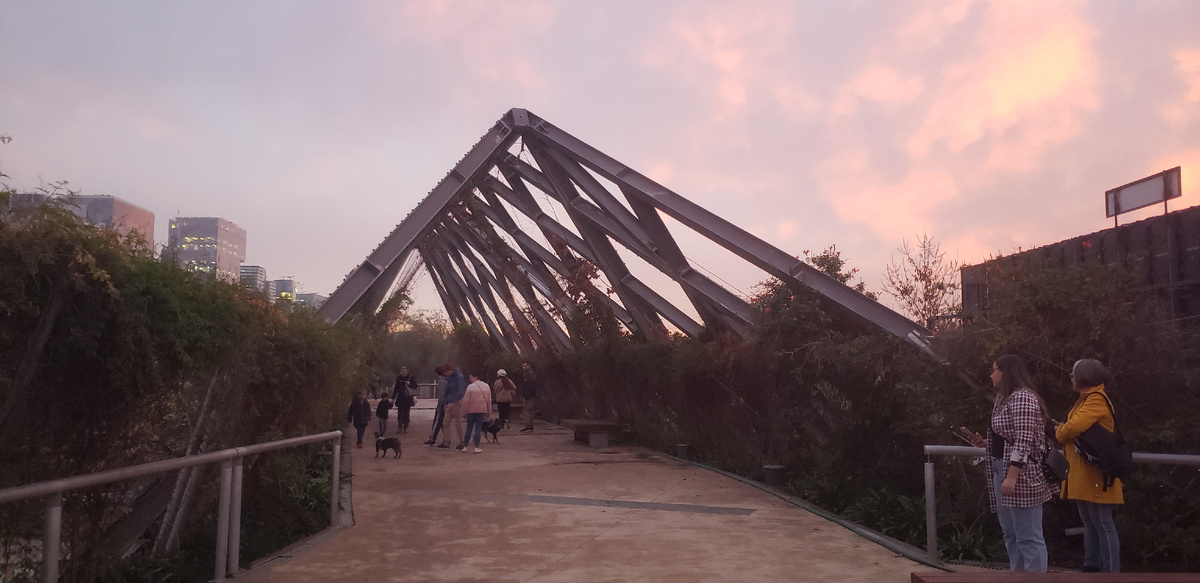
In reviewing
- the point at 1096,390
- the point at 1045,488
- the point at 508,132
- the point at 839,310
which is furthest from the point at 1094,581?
the point at 508,132

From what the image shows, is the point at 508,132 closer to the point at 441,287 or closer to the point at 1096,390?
the point at 1096,390

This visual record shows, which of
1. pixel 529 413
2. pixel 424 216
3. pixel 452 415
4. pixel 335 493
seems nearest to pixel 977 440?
pixel 335 493

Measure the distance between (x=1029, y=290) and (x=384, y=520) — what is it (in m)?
5.63

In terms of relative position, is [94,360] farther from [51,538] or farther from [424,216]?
[424,216]

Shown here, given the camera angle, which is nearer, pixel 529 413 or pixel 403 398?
pixel 403 398

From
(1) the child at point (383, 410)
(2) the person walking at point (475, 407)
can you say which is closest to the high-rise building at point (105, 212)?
(2) the person walking at point (475, 407)

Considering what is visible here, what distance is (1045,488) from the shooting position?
15.1ft

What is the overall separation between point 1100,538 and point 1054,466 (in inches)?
22.6

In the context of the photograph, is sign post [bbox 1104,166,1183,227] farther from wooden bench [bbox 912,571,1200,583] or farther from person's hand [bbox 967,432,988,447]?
wooden bench [bbox 912,571,1200,583]

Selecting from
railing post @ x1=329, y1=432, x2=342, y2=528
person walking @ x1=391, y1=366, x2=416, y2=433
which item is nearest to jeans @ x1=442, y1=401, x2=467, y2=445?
person walking @ x1=391, y1=366, x2=416, y2=433

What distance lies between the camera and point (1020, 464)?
4.52m

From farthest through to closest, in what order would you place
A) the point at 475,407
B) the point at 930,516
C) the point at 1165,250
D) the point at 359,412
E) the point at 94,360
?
the point at 359,412, the point at 475,407, the point at 1165,250, the point at 930,516, the point at 94,360

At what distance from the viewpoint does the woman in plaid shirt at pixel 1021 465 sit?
455 cm

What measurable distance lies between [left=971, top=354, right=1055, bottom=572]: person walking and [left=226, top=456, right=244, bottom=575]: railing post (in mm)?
4396
